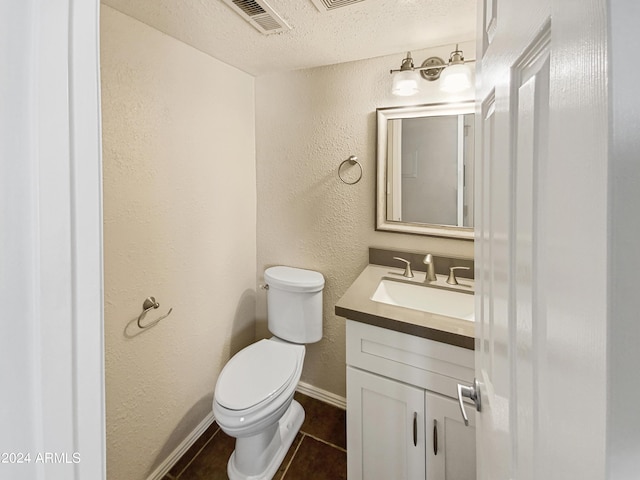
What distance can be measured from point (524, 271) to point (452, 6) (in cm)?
131

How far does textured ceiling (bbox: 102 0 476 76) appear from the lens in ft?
4.00

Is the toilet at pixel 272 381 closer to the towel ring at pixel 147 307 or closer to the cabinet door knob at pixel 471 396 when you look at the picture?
the towel ring at pixel 147 307

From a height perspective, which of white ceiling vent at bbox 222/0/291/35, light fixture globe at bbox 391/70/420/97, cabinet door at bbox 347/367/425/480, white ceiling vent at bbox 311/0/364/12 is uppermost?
white ceiling vent at bbox 222/0/291/35

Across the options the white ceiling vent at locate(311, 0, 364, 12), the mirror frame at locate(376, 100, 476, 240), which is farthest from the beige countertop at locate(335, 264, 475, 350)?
the white ceiling vent at locate(311, 0, 364, 12)

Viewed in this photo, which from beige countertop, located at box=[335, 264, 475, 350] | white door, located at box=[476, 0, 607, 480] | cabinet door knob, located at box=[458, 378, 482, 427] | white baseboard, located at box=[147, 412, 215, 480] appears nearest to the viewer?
white door, located at box=[476, 0, 607, 480]

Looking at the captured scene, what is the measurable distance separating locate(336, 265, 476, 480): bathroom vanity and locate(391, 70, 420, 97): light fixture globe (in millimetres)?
1059

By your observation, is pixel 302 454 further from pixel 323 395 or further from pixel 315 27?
pixel 315 27

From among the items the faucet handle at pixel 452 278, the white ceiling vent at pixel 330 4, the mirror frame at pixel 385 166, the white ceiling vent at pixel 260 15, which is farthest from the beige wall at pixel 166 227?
the faucet handle at pixel 452 278

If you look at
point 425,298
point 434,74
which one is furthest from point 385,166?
point 425,298

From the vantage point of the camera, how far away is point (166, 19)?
4.25 feet

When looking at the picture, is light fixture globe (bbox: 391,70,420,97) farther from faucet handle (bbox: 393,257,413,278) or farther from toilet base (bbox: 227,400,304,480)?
toilet base (bbox: 227,400,304,480)

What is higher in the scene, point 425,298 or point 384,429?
point 425,298

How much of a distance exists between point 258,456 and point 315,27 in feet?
6.74

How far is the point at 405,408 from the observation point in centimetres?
117
